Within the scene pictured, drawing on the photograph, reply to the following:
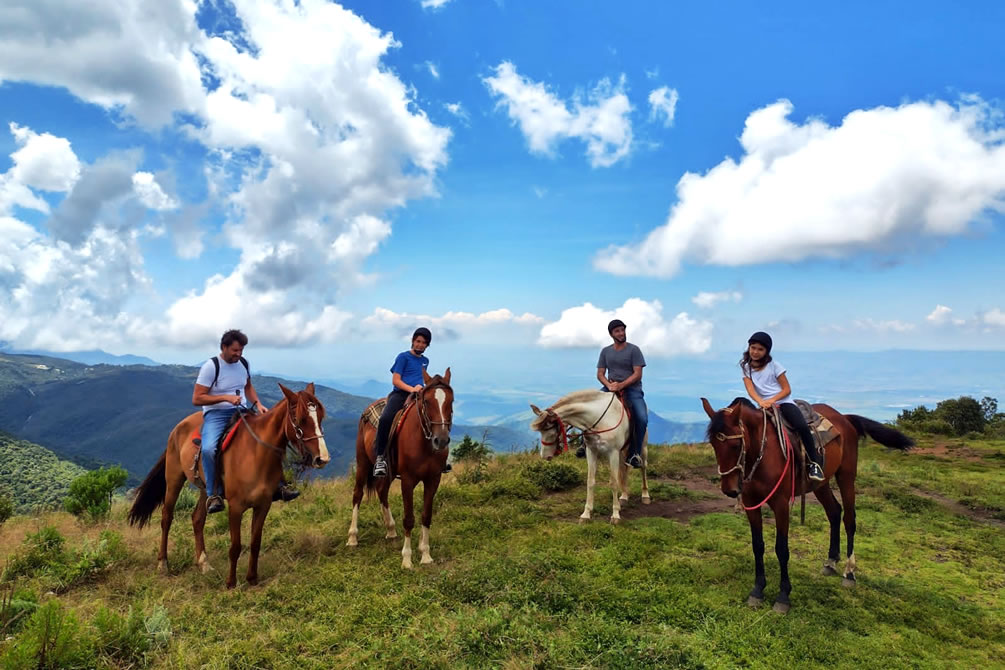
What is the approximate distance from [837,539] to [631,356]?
4.31m

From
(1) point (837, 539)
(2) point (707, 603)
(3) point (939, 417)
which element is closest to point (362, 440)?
(2) point (707, 603)

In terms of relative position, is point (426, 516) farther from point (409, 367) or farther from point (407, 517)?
point (409, 367)

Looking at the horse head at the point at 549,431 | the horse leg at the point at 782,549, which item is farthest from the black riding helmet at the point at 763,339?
the horse head at the point at 549,431

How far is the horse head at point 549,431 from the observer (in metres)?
9.37

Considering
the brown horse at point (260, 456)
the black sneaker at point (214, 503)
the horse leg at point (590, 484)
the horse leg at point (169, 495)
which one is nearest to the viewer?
the brown horse at point (260, 456)

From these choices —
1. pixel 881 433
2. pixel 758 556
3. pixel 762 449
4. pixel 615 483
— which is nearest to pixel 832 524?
pixel 881 433

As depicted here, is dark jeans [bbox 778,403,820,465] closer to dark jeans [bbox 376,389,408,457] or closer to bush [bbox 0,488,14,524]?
dark jeans [bbox 376,389,408,457]

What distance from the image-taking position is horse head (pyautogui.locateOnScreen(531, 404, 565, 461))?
937 centimetres

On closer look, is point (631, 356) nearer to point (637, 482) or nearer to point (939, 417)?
point (637, 482)

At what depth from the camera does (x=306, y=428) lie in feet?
21.2

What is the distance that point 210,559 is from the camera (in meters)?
7.87

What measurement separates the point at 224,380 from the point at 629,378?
6.91 metres

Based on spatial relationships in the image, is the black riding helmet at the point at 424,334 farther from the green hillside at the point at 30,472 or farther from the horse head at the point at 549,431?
the green hillside at the point at 30,472

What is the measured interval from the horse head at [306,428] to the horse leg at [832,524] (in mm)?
6924
